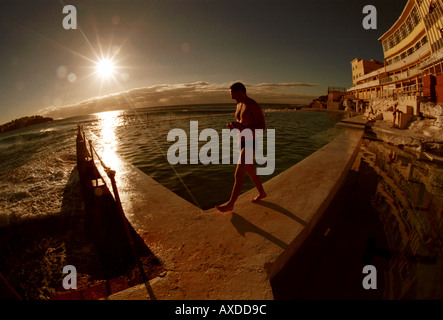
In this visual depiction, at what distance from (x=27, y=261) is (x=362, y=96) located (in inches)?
2266

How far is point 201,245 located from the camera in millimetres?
2318

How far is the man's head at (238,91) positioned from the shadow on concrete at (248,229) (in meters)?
2.00

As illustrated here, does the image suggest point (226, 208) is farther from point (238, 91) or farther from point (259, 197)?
point (238, 91)

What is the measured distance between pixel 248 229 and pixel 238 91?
2214 millimetres

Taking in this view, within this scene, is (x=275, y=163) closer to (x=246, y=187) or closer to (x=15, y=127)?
(x=246, y=187)

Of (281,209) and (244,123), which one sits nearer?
(281,209)

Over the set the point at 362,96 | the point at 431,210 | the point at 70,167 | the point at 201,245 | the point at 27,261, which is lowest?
the point at 431,210

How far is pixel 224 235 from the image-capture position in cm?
251

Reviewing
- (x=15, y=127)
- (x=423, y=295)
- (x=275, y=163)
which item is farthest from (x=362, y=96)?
(x=15, y=127)

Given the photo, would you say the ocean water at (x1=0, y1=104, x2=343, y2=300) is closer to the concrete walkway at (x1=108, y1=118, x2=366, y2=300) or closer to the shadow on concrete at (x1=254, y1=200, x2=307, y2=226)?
the concrete walkway at (x1=108, y1=118, x2=366, y2=300)

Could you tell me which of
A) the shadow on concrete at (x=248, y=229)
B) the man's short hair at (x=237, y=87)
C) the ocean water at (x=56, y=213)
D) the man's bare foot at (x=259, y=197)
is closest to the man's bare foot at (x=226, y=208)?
the shadow on concrete at (x=248, y=229)

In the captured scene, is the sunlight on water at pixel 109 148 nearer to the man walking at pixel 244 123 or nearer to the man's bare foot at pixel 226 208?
the man's bare foot at pixel 226 208

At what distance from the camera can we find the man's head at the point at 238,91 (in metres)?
3.18

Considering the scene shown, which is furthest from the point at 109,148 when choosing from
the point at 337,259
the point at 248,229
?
the point at 337,259
